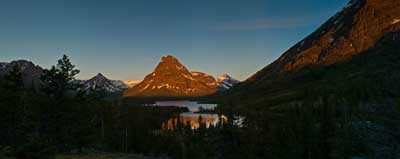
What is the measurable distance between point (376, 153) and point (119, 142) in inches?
3821

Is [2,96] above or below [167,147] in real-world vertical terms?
above

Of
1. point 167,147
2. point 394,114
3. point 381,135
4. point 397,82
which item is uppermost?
point 397,82

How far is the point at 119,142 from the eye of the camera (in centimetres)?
10450

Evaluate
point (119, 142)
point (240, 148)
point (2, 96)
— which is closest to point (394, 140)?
point (240, 148)

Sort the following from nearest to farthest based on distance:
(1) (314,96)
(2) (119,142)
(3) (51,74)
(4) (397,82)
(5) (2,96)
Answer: (4) (397,82), (5) (2,96), (3) (51,74), (2) (119,142), (1) (314,96)

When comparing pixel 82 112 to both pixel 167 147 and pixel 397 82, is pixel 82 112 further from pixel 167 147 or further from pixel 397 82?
pixel 397 82

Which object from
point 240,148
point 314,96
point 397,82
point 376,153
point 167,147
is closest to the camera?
point 397,82

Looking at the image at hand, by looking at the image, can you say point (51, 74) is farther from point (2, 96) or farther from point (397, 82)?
point (397, 82)

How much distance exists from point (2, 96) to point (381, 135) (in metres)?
49.3

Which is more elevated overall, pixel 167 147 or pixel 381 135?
pixel 381 135

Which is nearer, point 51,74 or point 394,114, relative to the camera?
point 394,114

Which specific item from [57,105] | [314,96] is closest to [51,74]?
[57,105]

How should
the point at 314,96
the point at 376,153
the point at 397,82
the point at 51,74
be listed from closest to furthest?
the point at 397,82 → the point at 376,153 → the point at 51,74 → the point at 314,96

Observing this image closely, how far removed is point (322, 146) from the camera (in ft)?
191
